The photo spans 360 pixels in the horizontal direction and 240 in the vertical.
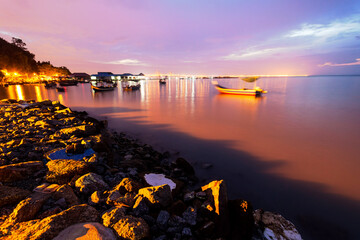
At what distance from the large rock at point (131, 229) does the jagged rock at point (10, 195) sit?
8.02ft

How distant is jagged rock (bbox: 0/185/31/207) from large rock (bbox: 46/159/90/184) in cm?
86

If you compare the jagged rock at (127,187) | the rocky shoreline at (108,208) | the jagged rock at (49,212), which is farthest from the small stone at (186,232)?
the jagged rock at (49,212)

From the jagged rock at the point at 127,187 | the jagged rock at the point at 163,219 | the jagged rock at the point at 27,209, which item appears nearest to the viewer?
the jagged rock at the point at 27,209

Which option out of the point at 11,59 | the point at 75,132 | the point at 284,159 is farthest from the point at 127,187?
the point at 11,59

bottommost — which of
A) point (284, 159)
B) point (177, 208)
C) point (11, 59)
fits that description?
point (284, 159)

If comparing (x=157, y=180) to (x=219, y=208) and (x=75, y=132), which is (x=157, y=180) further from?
(x=75, y=132)

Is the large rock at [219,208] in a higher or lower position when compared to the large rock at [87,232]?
lower

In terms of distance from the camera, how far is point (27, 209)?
334 cm

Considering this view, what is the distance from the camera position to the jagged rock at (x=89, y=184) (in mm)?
4371

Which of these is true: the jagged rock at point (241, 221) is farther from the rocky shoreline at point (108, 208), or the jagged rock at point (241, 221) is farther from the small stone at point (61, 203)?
the small stone at point (61, 203)

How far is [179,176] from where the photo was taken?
761cm

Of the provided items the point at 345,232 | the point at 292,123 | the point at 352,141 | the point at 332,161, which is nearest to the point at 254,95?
the point at 292,123

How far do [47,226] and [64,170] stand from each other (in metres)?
2.35

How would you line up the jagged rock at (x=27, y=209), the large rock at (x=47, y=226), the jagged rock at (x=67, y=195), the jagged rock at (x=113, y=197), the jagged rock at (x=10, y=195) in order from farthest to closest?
the jagged rock at (x=113, y=197) → the jagged rock at (x=67, y=195) → the jagged rock at (x=10, y=195) → the jagged rock at (x=27, y=209) → the large rock at (x=47, y=226)
